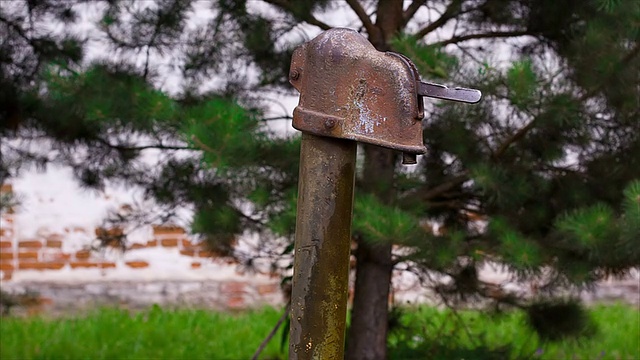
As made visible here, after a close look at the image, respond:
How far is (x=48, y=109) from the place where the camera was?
4020 millimetres

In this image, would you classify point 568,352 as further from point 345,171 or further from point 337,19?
point 345,171

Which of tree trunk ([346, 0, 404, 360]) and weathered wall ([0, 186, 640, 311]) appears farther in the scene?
weathered wall ([0, 186, 640, 311])

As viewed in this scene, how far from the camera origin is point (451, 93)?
1.83 metres

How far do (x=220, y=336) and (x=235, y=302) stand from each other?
2.92ft

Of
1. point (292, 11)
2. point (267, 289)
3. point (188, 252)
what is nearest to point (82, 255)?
point (188, 252)

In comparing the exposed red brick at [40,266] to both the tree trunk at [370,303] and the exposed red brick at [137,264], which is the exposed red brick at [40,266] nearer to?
the exposed red brick at [137,264]

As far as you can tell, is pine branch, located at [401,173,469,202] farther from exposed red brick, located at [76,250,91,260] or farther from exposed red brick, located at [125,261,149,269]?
exposed red brick, located at [76,250,91,260]

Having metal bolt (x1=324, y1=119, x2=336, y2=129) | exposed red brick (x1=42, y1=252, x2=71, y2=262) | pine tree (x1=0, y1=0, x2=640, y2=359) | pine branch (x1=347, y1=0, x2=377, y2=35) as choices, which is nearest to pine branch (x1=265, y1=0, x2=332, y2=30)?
pine tree (x1=0, y1=0, x2=640, y2=359)

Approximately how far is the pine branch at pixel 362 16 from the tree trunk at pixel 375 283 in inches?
0.7

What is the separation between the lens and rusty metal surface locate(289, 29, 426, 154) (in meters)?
1.88

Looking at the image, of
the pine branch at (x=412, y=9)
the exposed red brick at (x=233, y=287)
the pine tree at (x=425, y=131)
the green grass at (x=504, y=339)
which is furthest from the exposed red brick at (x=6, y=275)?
the pine branch at (x=412, y=9)

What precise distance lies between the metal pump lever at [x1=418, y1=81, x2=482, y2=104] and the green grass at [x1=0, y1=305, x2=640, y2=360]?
2359 millimetres

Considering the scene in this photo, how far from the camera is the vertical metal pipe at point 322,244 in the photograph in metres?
1.92

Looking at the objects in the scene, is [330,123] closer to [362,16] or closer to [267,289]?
[362,16]
